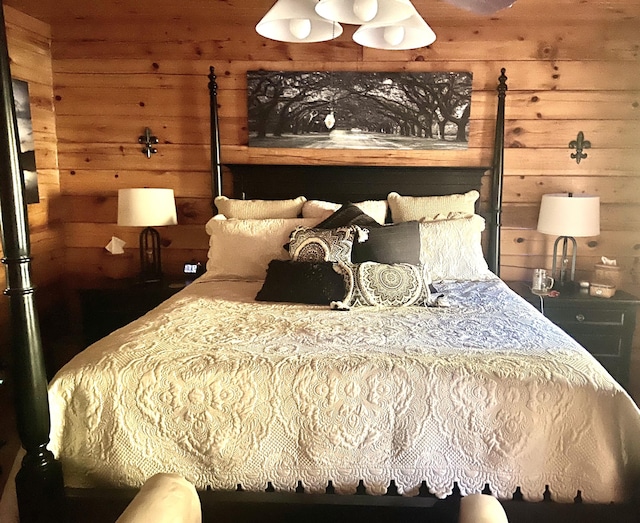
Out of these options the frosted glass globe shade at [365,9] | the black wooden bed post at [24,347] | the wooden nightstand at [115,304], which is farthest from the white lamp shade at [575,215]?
the black wooden bed post at [24,347]

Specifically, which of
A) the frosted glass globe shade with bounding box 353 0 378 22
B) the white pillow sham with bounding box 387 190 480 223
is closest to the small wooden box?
the white pillow sham with bounding box 387 190 480 223

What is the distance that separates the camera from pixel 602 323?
2836 millimetres

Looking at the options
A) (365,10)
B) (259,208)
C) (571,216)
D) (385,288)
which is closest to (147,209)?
(259,208)

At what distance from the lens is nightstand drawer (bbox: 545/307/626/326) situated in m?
2.83

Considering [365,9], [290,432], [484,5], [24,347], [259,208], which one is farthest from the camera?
[259,208]

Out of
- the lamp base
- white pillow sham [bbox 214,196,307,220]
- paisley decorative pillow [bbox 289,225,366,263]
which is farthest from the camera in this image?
the lamp base

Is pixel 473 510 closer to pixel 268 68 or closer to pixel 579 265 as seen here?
pixel 579 265

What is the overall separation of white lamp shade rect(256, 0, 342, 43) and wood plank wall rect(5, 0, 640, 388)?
43.7 inches

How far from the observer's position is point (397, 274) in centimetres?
225

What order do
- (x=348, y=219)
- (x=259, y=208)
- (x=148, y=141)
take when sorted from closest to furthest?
1. (x=348, y=219)
2. (x=259, y=208)
3. (x=148, y=141)

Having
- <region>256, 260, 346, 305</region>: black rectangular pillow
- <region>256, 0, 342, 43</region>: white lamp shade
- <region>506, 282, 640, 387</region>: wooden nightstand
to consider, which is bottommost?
<region>506, 282, 640, 387</region>: wooden nightstand

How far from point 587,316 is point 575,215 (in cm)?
54

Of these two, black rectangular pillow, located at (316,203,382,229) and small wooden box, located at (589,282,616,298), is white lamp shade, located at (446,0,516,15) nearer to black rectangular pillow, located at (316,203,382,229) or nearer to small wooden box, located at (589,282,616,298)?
black rectangular pillow, located at (316,203,382,229)

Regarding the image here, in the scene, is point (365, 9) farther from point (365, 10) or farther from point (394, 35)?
point (394, 35)
